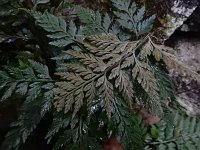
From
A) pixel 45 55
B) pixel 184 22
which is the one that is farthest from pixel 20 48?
pixel 184 22

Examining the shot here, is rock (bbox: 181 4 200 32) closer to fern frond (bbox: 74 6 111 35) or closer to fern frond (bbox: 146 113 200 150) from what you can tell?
fern frond (bbox: 146 113 200 150)

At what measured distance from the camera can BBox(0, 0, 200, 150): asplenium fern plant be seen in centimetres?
142

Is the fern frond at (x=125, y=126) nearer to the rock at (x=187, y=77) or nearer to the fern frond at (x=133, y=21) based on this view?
the fern frond at (x=133, y=21)

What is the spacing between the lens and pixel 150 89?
1.42 metres

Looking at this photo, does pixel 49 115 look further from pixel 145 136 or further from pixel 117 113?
pixel 145 136

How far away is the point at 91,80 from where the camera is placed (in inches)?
56.6

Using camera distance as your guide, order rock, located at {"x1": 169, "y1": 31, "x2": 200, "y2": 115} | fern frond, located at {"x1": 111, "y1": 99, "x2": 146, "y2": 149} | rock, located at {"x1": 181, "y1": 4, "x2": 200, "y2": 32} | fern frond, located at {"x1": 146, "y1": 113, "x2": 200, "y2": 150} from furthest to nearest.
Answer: rock, located at {"x1": 169, "y1": 31, "x2": 200, "y2": 115} < rock, located at {"x1": 181, "y1": 4, "x2": 200, "y2": 32} < fern frond, located at {"x1": 146, "y1": 113, "x2": 200, "y2": 150} < fern frond, located at {"x1": 111, "y1": 99, "x2": 146, "y2": 149}

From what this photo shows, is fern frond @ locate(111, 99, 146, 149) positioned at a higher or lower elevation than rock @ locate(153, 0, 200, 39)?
lower

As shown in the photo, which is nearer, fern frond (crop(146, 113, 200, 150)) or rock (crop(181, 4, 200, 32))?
fern frond (crop(146, 113, 200, 150))

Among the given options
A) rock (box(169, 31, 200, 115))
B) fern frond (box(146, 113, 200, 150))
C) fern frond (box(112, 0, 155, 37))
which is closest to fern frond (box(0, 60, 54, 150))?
fern frond (box(112, 0, 155, 37))

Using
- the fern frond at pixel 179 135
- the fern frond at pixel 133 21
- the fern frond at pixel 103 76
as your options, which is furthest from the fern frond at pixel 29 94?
the fern frond at pixel 179 135

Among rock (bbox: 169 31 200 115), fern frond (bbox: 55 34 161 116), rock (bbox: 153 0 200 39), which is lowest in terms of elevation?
rock (bbox: 169 31 200 115)

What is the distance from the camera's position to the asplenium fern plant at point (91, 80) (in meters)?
1.42

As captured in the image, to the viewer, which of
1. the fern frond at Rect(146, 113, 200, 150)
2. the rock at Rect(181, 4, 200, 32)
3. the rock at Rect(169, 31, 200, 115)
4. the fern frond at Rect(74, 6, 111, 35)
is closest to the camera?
the fern frond at Rect(74, 6, 111, 35)
